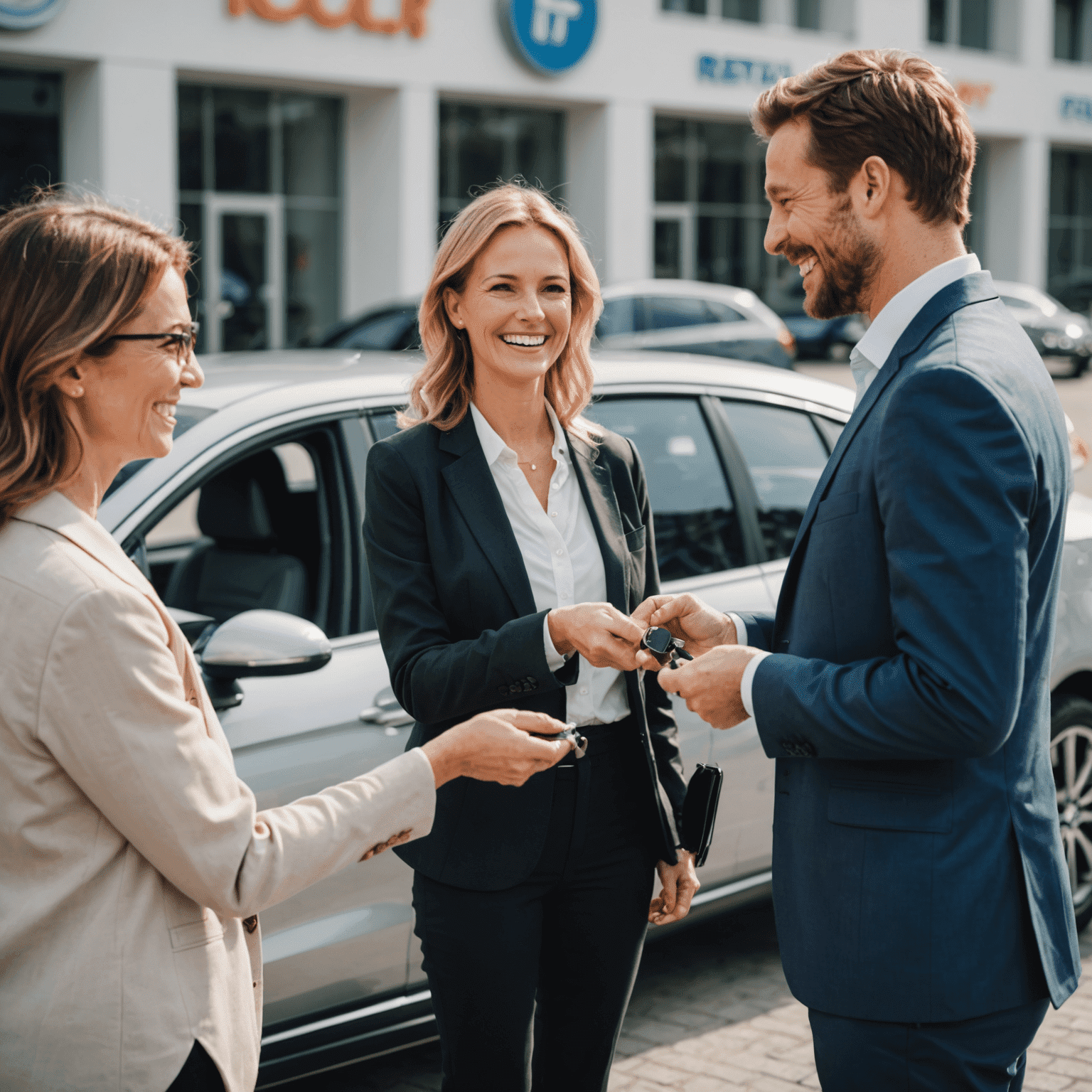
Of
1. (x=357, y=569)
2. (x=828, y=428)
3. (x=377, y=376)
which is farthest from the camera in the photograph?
(x=828, y=428)

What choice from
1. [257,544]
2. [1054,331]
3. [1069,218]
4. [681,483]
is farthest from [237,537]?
[1069,218]

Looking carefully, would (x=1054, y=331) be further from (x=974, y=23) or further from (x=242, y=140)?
(x=242, y=140)

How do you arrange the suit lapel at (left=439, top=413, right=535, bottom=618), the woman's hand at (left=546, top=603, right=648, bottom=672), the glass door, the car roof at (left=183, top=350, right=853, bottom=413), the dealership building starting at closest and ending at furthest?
1. the woman's hand at (left=546, top=603, right=648, bottom=672)
2. the suit lapel at (left=439, top=413, right=535, bottom=618)
3. the car roof at (left=183, top=350, right=853, bottom=413)
4. the dealership building
5. the glass door

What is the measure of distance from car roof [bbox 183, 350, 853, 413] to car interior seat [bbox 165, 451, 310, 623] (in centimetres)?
31

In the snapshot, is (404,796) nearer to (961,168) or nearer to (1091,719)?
(961,168)

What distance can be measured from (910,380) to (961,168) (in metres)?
0.39

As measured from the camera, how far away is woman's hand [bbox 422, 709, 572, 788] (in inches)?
78.4

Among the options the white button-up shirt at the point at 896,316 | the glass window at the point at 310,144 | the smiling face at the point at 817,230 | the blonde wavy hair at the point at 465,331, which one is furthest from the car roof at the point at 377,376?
the glass window at the point at 310,144

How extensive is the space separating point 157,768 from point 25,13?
18.5 meters

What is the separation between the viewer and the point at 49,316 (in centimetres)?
174

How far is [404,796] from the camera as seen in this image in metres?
1.91

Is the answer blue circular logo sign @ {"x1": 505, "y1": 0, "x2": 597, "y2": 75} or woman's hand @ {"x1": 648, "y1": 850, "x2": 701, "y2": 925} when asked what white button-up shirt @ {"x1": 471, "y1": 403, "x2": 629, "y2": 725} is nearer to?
woman's hand @ {"x1": 648, "y1": 850, "x2": 701, "y2": 925}

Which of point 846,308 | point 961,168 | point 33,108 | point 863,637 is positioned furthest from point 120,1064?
point 33,108

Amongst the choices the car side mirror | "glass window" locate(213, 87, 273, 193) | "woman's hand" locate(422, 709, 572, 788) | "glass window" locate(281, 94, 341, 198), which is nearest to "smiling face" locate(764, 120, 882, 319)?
"woman's hand" locate(422, 709, 572, 788)
